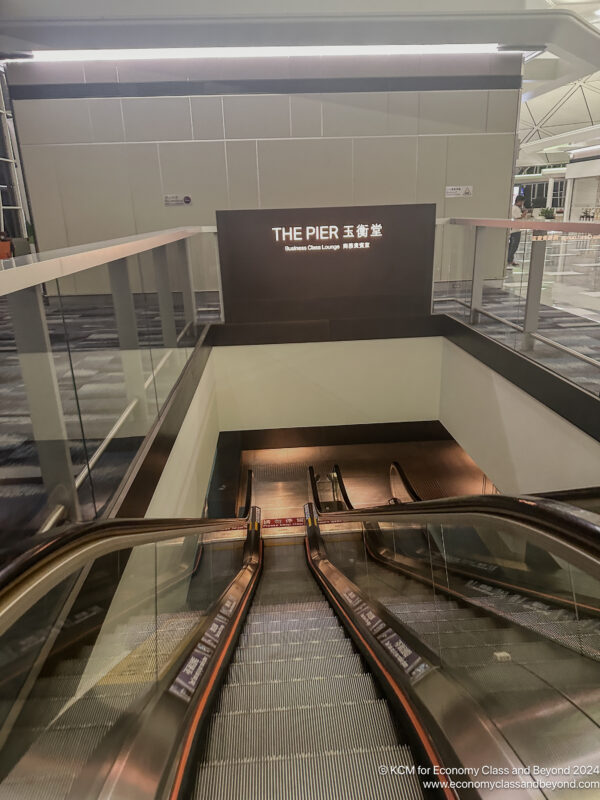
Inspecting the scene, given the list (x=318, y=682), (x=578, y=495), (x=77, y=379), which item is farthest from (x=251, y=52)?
(x=318, y=682)

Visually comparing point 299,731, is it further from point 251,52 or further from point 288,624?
point 251,52

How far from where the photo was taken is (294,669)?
8.79 ft

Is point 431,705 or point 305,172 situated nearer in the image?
point 431,705

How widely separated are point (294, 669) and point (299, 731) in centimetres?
67

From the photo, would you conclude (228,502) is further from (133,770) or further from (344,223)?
(133,770)

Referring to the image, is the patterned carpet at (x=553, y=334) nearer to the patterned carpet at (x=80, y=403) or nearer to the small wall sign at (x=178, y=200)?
the patterned carpet at (x=80, y=403)

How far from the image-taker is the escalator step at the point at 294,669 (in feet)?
8.62

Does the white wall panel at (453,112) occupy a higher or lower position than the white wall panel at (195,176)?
higher

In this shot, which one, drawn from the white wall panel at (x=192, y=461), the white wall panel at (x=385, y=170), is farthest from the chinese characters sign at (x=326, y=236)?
the white wall panel at (x=385, y=170)

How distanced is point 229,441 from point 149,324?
14.7 ft

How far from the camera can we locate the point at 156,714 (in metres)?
1.94

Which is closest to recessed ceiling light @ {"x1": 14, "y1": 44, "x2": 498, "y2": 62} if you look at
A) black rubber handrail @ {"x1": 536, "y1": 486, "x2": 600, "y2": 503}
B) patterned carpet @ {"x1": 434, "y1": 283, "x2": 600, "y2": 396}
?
patterned carpet @ {"x1": 434, "y1": 283, "x2": 600, "y2": 396}

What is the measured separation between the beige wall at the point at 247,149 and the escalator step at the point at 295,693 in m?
9.03

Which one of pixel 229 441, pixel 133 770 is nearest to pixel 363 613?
pixel 133 770
